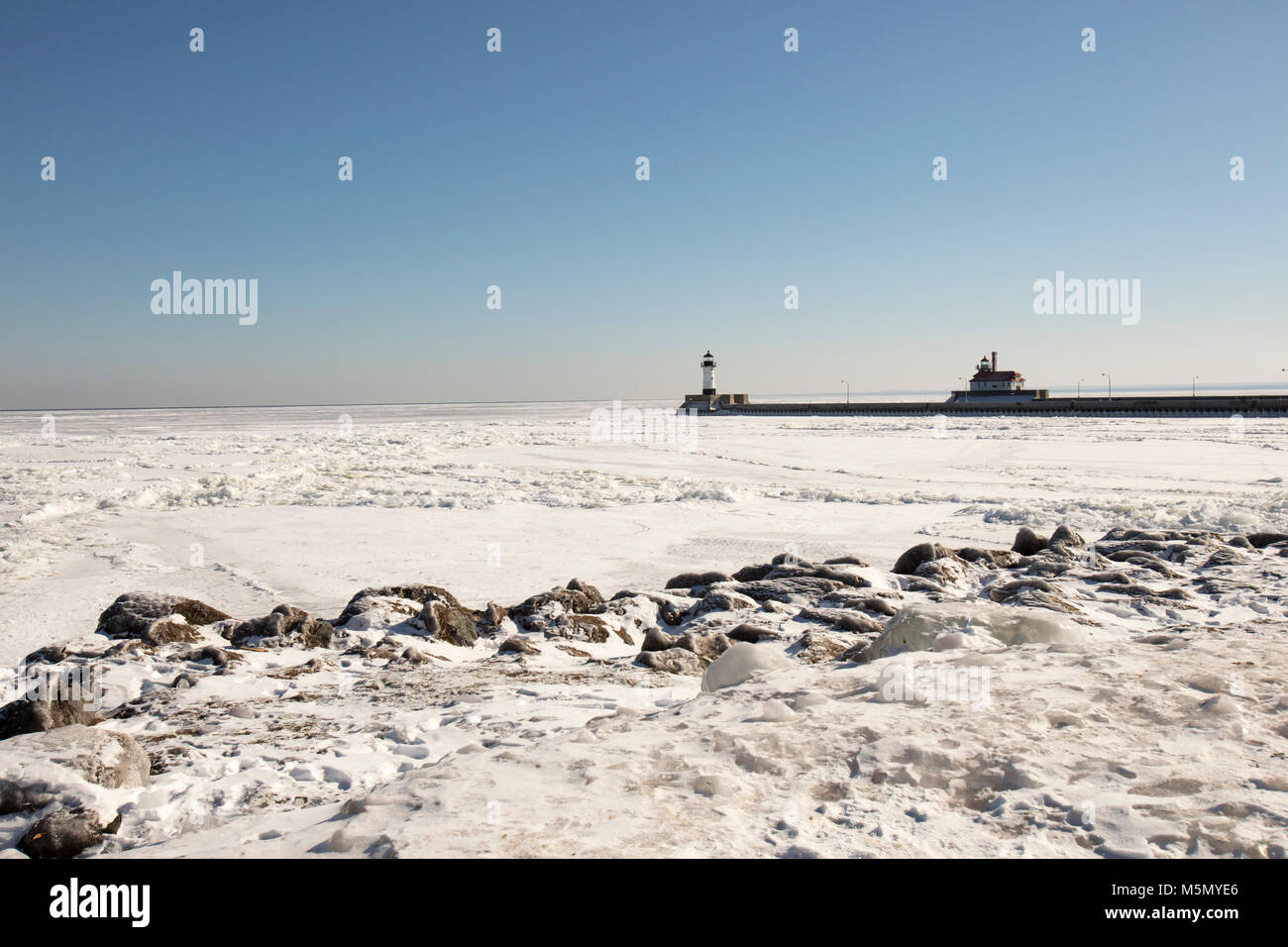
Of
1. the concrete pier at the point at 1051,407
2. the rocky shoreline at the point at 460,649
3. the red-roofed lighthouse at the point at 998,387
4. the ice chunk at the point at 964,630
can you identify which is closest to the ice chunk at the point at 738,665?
the rocky shoreline at the point at 460,649

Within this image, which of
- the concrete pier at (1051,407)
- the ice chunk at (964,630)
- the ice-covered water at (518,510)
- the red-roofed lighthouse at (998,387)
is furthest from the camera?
the red-roofed lighthouse at (998,387)

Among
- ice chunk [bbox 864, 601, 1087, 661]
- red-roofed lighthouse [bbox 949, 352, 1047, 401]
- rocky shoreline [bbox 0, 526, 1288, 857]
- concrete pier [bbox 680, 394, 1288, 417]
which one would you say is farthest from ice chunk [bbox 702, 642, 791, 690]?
red-roofed lighthouse [bbox 949, 352, 1047, 401]

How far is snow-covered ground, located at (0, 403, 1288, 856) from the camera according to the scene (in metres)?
2.21

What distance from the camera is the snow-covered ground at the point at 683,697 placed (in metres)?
2.21

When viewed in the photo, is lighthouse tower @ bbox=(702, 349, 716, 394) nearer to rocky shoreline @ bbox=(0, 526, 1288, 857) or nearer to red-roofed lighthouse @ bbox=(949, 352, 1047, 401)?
red-roofed lighthouse @ bbox=(949, 352, 1047, 401)

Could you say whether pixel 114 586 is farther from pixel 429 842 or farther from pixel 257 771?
pixel 429 842

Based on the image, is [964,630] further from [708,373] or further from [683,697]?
[708,373]

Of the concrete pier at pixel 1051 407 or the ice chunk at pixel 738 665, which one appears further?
the concrete pier at pixel 1051 407

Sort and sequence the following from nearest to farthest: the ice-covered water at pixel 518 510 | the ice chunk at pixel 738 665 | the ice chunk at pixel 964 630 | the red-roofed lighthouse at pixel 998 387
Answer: the ice chunk at pixel 738 665 → the ice chunk at pixel 964 630 → the ice-covered water at pixel 518 510 → the red-roofed lighthouse at pixel 998 387

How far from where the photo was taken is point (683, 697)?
408cm

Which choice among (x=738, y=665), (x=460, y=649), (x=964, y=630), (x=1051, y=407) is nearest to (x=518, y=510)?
(x=460, y=649)

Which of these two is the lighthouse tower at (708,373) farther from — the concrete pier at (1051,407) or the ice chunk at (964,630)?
the ice chunk at (964,630)

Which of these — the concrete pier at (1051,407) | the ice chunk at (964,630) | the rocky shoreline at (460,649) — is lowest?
the rocky shoreline at (460,649)

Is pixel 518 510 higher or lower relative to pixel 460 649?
higher
